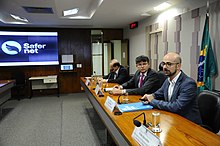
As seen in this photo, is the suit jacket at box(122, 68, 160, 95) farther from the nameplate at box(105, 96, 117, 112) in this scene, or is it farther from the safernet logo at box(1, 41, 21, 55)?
the safernet logo at box(1, 41, 21, 55)

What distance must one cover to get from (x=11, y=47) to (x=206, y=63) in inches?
226

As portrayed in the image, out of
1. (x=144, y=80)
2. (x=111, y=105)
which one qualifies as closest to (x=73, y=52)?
(x=144, y=80)

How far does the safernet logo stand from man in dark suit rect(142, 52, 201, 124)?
5436 mm

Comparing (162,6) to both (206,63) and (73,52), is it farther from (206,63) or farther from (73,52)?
(73,52)

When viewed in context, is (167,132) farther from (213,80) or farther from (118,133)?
(213,80)

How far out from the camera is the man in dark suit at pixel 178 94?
69.1 inches

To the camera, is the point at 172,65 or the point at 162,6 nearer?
the point at 172,65

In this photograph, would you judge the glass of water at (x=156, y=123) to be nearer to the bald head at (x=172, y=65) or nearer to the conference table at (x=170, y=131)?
the conference table at (x=170, y=131)

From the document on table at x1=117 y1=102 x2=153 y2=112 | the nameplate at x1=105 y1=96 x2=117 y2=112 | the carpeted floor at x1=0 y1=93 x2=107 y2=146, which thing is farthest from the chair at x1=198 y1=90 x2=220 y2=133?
the carpeted floor at x1=0 y1=93 x2=107 y2=146

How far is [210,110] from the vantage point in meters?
1.86

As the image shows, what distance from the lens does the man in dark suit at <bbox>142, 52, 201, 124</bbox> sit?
175 cm

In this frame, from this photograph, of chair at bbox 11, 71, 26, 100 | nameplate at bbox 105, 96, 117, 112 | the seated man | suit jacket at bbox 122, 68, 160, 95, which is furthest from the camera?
chair at bbox 11, 71, 26, 100

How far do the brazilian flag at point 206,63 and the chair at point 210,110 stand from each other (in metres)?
1.01

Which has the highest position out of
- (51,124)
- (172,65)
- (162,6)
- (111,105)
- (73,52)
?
(162,6)
